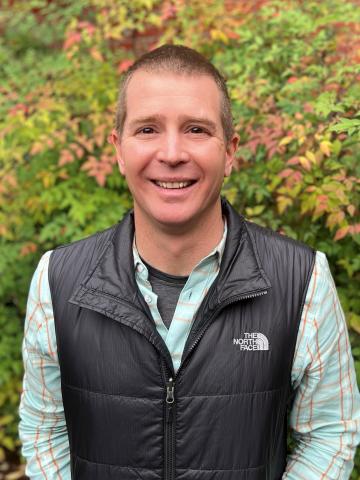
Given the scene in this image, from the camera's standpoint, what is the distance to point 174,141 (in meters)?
1.95

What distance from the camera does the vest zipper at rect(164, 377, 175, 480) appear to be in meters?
1.94

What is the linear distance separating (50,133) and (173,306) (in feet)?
7.29

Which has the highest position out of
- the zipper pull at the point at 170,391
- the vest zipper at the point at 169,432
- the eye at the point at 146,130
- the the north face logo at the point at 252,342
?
the eye at the point at 146,130

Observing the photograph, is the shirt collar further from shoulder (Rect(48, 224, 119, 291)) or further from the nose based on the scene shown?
the nose

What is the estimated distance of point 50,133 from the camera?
3.99 m

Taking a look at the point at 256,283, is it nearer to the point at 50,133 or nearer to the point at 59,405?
the point at 59,405

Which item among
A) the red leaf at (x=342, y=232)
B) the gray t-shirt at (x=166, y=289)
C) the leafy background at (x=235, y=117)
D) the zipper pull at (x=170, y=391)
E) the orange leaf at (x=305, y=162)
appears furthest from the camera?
the leafy background at (x=235, y=117)

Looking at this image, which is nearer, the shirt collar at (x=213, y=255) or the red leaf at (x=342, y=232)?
the shirt collar at (x=213, y=255)

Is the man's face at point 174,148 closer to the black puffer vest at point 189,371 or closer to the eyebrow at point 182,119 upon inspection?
the eyebrow at point 182,119

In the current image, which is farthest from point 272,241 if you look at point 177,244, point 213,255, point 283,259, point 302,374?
point 302,374

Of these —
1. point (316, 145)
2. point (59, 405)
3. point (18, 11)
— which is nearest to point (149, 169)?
point (59, 405)

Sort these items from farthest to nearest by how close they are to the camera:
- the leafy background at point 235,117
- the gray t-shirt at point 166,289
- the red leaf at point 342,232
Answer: the leafy background at point 235,117
the red leaf at point 342,232
the gray t-shirt at point 166,289

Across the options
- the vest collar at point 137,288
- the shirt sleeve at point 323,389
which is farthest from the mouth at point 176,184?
the shirt sleeve at point 323,389

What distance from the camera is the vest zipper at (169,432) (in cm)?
194
